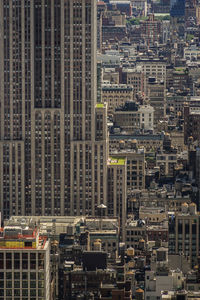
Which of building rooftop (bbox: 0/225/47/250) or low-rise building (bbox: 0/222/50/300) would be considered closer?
low-rise building (bbox: 0/222/50/300)

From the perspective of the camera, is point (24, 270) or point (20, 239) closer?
point (24, 270)

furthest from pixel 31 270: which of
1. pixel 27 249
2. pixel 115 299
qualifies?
pixel 115 299

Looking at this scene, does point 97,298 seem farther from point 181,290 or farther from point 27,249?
point 27,249

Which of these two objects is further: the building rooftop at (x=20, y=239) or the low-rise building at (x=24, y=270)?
the building rooftop at (x=20, y=239)

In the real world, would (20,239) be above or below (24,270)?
above

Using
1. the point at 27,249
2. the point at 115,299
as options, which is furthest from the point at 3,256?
the point at 115,299

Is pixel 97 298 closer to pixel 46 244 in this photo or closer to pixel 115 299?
pixel 115 299

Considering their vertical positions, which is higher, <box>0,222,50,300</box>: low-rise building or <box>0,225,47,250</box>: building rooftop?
<box>0,225,47,250</box>: building rooftop

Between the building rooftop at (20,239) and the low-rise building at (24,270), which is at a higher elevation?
the building rooftop at (20,239)

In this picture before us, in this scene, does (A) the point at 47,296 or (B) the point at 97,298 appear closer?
(A) the point at 47,296
